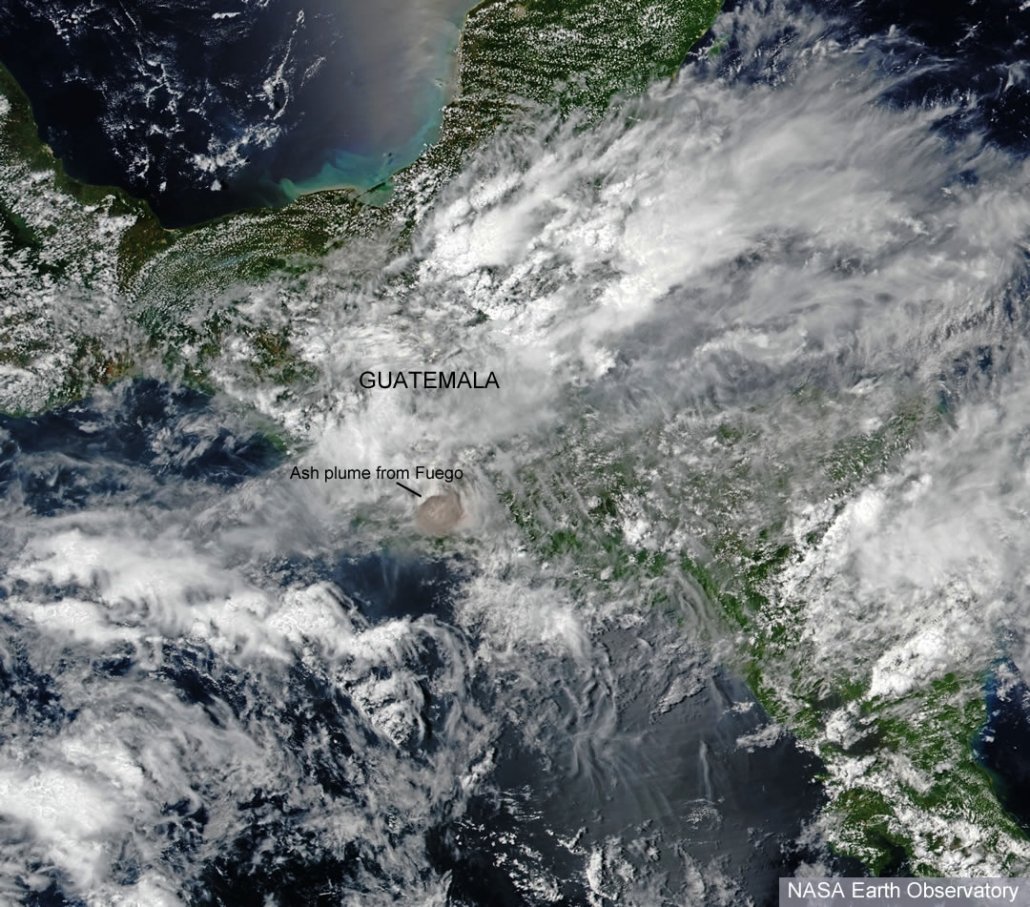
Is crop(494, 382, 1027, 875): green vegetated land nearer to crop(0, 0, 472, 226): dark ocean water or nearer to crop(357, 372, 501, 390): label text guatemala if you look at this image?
crop(357, 372, 501, 390): label text guatemala

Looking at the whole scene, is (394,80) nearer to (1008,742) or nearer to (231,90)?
(231,90)

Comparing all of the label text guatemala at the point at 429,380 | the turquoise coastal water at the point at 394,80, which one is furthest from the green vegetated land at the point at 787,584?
the turquoise coastal water at the point at 394,80

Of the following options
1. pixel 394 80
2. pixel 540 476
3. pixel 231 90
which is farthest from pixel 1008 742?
pixel 231 90

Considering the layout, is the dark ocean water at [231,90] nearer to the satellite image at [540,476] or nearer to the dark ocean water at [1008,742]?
the satellite image at [540,476]

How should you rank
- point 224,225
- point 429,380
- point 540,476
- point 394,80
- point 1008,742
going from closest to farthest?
1. point 1008,742
2. point 540,476
3. point 429,380
4. point 394,80
5. point 224,225

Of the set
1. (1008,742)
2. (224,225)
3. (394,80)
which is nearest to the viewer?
(1008,742)

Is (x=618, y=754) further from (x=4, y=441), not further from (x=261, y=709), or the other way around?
(x=4, y=441)

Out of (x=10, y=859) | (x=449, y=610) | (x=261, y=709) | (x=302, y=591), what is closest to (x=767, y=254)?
(x=449, y=610)

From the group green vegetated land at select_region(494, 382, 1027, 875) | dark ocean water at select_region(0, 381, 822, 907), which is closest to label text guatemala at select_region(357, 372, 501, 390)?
green vegetated land at select_region(494, 382, 1027, 875)
